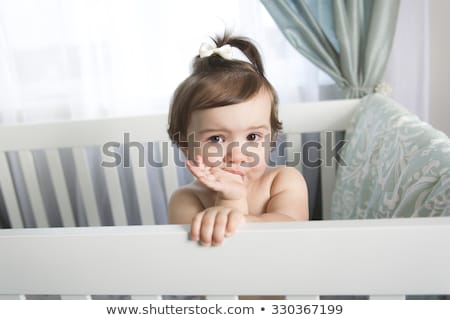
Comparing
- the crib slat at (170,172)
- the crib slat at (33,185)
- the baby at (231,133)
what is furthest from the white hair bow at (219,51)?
the crib slat at (33,185)

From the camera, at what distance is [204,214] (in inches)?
21.7

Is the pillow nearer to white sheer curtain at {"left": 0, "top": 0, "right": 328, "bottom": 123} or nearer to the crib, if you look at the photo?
the crib

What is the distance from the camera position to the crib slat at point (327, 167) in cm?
123

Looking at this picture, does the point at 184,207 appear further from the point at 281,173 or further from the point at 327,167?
the point at 327,167

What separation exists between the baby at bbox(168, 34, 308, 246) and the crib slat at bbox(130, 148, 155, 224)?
0.40 m

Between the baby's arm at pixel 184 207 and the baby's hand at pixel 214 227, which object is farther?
the baby's arm at pixel 184 207

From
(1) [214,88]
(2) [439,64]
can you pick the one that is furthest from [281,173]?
(2) [439,64]

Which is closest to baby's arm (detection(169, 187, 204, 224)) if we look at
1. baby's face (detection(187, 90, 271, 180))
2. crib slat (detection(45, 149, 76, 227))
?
baby's face (detection(187, 90, 271, 180))

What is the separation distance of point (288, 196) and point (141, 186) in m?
0.59

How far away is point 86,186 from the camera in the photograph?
1.33 metres

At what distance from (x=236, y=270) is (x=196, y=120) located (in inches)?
14.6

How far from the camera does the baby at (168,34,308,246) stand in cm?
78

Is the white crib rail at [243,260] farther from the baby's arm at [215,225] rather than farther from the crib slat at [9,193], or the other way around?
the crib slat at [9,193]

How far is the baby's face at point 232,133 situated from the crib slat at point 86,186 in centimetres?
59
